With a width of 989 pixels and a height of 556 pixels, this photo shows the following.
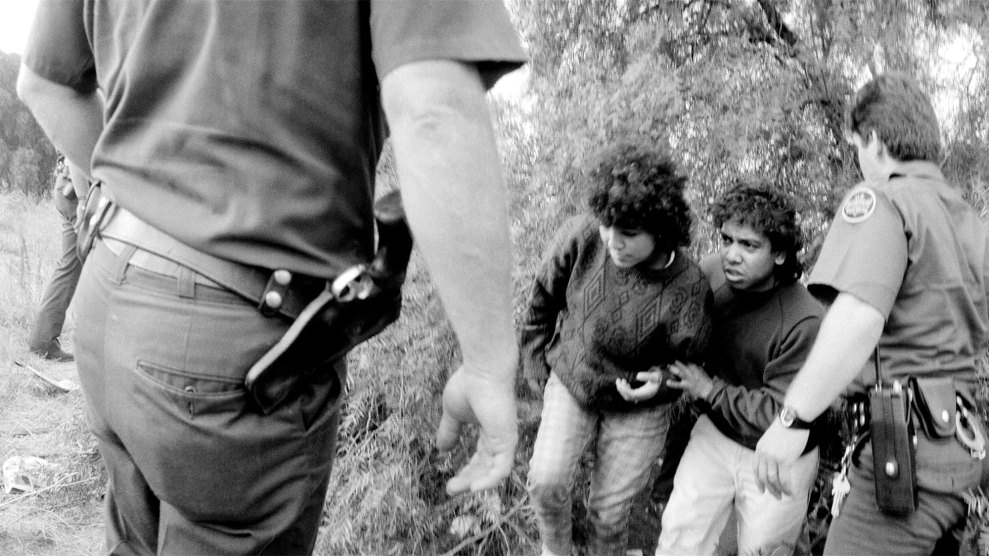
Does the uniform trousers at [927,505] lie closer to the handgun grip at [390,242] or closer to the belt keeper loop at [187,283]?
the handgun grip at [390,242]

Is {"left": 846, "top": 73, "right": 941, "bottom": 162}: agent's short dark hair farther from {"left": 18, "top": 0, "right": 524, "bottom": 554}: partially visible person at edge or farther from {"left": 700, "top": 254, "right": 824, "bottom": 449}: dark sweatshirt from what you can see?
{"left": 18, "top": 0, "right": 524, "bottom": 554}: partially visible person at edge

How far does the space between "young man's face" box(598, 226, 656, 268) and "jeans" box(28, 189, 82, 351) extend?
3929mm

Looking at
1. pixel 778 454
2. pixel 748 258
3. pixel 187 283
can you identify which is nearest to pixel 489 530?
pixel 778 454

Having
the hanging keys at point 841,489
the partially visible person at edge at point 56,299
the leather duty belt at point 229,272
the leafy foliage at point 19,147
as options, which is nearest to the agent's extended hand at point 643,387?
the hanging keys at point 841,489

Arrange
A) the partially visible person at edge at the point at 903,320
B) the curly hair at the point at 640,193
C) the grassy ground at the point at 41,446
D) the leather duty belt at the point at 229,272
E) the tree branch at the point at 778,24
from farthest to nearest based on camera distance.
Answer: the grassy ground at the point at 41,446, the tree branch at the point at 778,24, the curly hair at the point at 640,193, the partially visible person at edge at the point at 903,320, the leather duty belt at the point at 229,272

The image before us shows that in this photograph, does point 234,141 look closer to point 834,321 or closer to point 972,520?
point 834,321

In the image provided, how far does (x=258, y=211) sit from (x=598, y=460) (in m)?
1.85

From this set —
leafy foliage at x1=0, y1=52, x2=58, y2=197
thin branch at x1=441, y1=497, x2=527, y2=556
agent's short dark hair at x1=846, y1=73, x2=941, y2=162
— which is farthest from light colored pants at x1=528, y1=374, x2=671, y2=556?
leafy foliage at x1=0, y1=52, x2=58, y2=197

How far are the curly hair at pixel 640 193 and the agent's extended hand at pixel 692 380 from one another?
0.41 meters

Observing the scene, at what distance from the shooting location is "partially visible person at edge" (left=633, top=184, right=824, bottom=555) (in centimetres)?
245

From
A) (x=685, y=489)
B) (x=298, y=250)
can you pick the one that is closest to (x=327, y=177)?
(x=298, y=250)

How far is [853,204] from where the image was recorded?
197cm

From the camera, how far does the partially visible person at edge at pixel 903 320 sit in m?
1.86

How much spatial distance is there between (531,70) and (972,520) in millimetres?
2350
